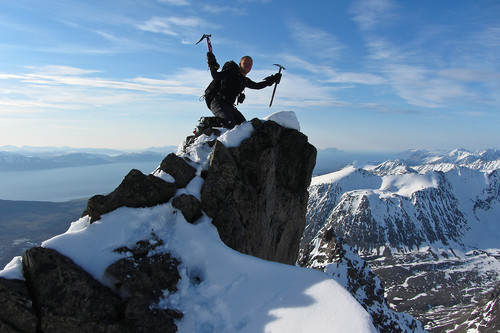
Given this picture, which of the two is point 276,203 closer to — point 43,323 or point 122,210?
point 122,210

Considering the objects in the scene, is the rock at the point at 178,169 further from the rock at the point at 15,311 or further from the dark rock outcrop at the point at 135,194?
the rock at the point at 15,311

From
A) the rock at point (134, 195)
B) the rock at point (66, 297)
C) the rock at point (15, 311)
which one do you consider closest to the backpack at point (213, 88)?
the rock at point (134, 195)

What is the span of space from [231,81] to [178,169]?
22.8 ft

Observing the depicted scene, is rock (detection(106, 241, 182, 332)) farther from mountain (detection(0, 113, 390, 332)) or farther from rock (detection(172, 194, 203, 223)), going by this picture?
rock (detection(172, 194, 203, 223))

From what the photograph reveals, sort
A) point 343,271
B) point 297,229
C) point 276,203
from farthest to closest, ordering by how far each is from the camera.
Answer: point 343,271 → point 297,229 → point 276,203

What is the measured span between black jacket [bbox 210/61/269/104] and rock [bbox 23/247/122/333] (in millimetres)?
12383

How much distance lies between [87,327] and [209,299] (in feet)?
11.3

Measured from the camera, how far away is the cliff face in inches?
322

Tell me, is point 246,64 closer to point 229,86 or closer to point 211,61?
point 229,86

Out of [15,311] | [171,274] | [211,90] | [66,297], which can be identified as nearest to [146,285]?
[171,274]

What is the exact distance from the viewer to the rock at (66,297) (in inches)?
318

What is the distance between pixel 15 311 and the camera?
7.76 metres

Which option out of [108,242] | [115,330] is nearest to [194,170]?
[108,242]

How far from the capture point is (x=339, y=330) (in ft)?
25.2
